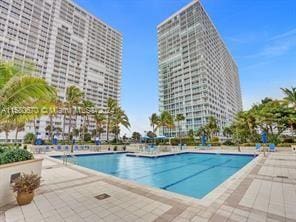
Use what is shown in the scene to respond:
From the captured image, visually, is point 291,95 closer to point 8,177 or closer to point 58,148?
point 8,177

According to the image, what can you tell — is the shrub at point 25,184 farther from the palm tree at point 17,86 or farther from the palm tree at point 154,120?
the palm tree at point 154,120

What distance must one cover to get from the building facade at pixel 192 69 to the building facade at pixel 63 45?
2912 cm

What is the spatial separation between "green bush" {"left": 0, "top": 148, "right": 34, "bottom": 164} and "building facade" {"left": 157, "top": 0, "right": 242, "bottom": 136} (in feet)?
189

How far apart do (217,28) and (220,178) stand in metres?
87.5

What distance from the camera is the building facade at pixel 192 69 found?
6291 cm

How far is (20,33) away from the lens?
54.8 metres

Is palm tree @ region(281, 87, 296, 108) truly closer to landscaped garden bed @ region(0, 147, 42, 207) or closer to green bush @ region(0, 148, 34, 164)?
landscaped garden bed @ region(0, 147, 42, 207)

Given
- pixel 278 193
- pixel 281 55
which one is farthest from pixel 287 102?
pixel 278 193

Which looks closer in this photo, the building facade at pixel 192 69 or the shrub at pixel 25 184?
the shrub at pixel 25 184

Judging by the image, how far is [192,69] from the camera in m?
66.7

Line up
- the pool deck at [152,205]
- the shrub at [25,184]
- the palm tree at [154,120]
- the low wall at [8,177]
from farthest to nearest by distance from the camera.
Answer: the palm tree at [154,120], the low wall at [8,177], the shrub at [25,184], the pool deck at [152,205]

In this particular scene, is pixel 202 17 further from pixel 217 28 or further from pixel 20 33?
pixel 20 33

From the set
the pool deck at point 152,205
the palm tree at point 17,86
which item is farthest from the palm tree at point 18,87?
the pool deck at point 152,205

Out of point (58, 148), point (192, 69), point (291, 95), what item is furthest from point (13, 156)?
point (192, 69)
